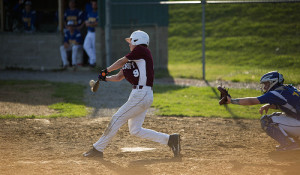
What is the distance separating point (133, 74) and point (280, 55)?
6473 mm

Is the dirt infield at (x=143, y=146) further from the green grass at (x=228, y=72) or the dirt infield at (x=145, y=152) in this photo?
the green grass at (x=228, y=72)

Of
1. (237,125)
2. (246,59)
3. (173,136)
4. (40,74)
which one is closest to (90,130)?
(173,136)

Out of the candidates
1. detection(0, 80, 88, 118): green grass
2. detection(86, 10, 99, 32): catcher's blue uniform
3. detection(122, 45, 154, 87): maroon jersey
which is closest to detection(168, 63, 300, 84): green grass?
detection(86, 10, 99, 32): catcher's blue uniform

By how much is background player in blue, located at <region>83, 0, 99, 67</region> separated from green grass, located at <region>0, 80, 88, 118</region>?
259cm

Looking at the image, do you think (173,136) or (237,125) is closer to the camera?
(173,136)

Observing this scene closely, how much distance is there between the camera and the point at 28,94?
40.2 ft

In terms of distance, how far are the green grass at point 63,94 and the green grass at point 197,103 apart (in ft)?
6.27

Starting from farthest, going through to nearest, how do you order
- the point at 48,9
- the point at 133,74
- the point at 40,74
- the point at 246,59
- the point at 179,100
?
the point at 48,9 → the point at 40,74 → the point at 246,59 → the point at 179,100 → the point at 133,74

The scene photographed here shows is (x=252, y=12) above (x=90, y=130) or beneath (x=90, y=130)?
above

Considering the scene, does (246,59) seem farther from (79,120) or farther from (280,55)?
(79,120)

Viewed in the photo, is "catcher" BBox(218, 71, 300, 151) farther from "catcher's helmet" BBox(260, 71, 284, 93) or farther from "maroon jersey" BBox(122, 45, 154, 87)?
"maroon jersey" BBox(122, 45, 154, 87)

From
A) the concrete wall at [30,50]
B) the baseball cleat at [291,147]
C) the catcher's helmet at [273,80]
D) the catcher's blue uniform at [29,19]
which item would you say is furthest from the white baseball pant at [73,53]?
the baseball cleat at [291,147]

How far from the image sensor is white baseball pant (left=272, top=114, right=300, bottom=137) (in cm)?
704

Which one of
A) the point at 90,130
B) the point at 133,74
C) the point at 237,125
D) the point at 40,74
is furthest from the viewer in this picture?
the point at 40,74
